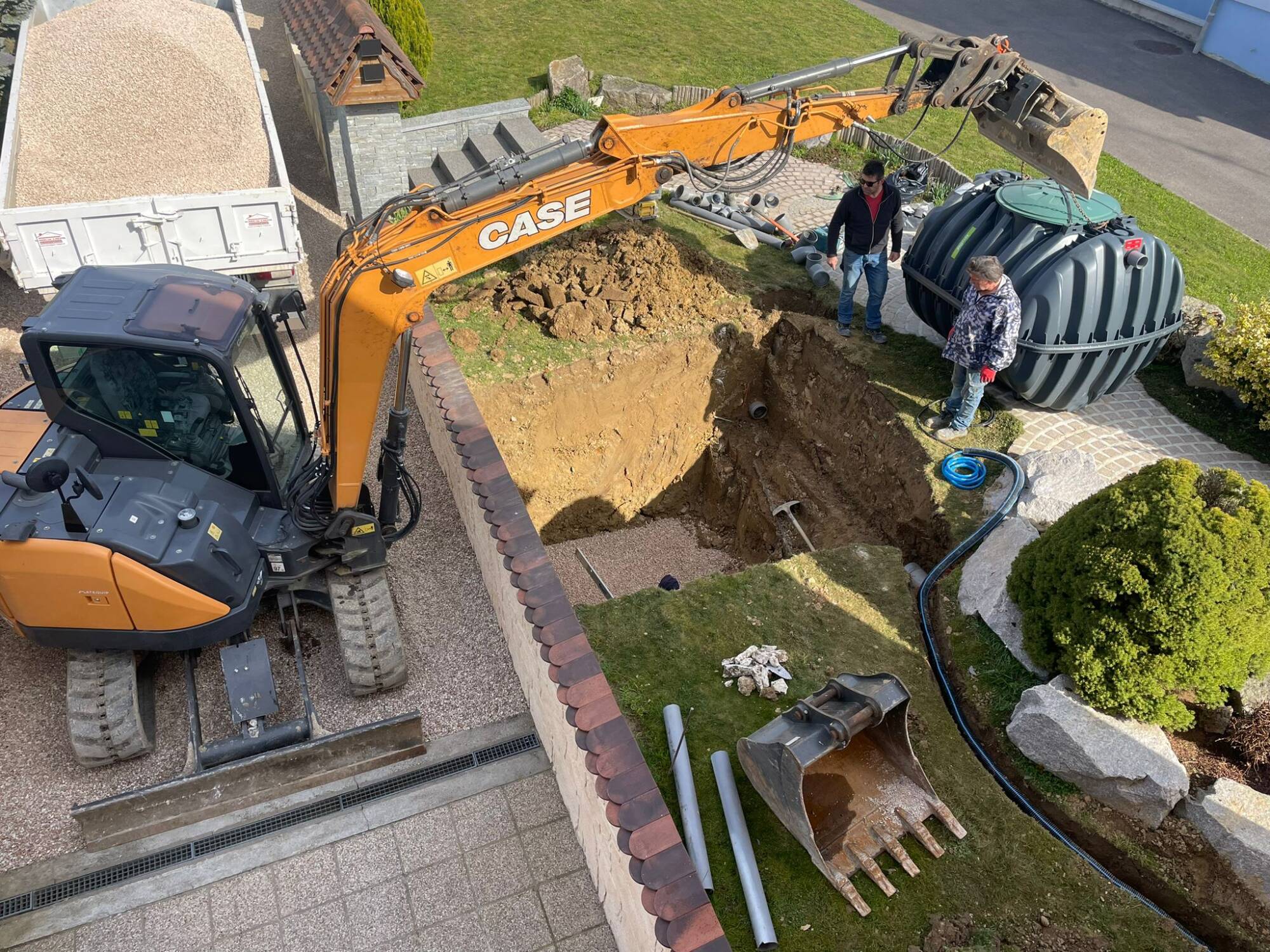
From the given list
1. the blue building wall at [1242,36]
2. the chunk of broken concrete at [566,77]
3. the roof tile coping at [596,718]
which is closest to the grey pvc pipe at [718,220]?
the chunk of broken concrete at [566,77]

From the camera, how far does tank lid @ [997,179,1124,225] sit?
A: 28.6 feet

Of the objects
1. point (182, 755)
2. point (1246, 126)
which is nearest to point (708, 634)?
point (182, 755)

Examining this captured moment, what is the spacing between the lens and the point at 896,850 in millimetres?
5738

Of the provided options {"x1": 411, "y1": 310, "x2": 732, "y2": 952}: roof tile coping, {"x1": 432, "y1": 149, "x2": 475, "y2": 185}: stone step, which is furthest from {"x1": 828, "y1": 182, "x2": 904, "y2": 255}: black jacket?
{"x1": 432, "y1": 149, "x2": 475, "y2": 185}: stone step

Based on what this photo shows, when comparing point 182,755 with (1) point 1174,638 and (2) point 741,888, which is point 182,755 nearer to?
(2) point 741,888

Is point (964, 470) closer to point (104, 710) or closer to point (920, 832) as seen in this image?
point (920, 832)

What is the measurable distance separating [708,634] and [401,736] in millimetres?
2573

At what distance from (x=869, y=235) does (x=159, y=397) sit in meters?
7.19

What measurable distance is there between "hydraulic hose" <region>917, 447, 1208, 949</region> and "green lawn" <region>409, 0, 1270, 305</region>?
6216 mm

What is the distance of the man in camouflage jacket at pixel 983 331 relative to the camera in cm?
802

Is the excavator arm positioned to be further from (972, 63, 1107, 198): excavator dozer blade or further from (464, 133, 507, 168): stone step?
(464, 133, 507, 168): stone step

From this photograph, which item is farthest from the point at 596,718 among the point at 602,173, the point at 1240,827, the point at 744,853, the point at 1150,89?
the point at 1150,89

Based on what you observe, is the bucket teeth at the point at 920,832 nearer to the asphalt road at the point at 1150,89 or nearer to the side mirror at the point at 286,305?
the side mirror at the point at 286,305

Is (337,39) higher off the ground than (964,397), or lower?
higher
